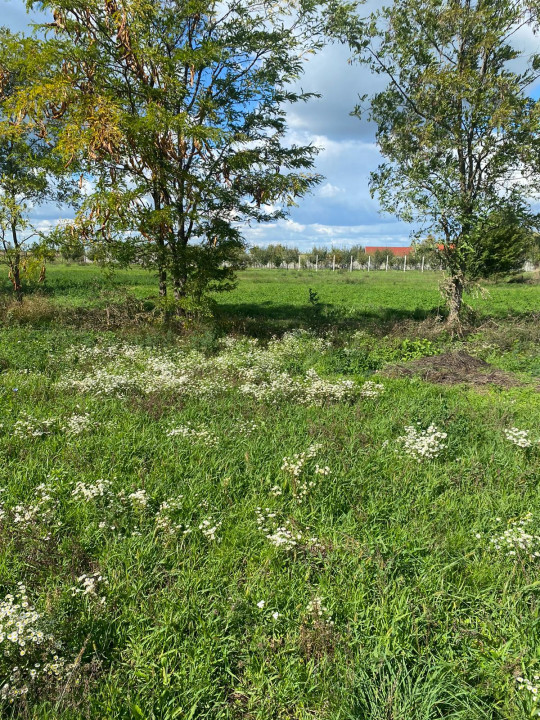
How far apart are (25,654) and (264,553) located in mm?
1651

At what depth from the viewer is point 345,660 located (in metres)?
2.48

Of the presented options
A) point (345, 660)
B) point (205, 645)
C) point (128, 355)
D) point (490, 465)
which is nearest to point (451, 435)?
point (490, 465)

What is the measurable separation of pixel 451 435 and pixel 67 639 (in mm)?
4773

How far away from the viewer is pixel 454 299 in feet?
44.3

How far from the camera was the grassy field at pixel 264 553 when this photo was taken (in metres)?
2.32

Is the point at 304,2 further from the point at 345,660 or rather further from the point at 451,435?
the point at 345,660

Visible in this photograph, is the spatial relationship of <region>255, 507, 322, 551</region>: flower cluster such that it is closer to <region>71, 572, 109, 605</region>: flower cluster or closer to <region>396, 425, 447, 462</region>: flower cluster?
<region>71, 572, 109, 605</region>: flower cluster

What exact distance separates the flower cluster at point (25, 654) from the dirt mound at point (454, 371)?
7.62 metres

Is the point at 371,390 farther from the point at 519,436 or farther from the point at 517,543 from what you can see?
the point at 517,543

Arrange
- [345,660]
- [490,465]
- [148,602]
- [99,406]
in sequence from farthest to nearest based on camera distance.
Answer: [99,406] < [490,465] < [148,602] < [345,660]

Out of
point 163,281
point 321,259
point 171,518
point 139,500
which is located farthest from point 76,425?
point 321,259

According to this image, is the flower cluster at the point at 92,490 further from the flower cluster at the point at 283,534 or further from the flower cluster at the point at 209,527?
the flower cluster at the point at 283,534

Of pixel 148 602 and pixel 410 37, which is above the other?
pixel 410 37

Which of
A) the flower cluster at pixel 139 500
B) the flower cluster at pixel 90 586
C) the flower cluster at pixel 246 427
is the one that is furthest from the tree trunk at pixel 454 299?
the flower cluster at pixel 90 586
